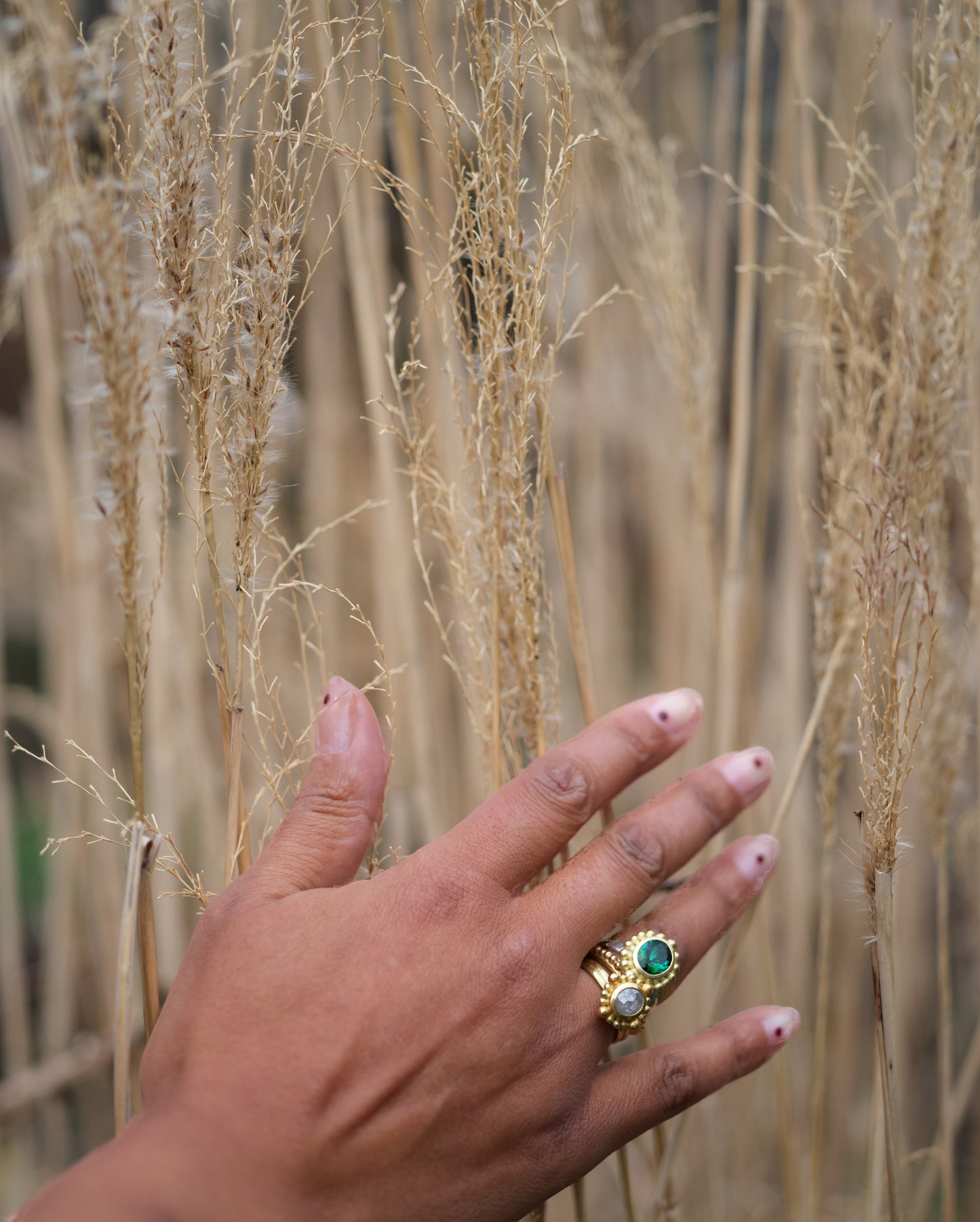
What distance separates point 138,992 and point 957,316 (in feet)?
5.13

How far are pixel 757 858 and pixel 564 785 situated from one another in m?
0.20

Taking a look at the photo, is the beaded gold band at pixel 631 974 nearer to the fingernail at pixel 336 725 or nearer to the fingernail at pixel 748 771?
the fingernail at pixel 748 771

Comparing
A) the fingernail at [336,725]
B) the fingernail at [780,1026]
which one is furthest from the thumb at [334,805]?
the fingernail at [780,1026]

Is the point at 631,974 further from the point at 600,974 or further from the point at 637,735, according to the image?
the point at 637,735

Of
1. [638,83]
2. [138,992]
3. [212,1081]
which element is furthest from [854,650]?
[138,992]

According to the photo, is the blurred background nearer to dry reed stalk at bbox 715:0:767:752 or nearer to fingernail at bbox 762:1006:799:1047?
dry reed stalk at bbox 715:0:767:752

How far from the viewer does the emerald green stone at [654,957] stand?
2.01 ft

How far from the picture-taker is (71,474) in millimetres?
1403

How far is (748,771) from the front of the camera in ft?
2.13

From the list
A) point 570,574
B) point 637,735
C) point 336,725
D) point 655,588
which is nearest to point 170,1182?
point 336,725

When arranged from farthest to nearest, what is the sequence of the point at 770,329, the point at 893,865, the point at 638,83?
the point at 638,83, the point at 770,329, the point at 893,865

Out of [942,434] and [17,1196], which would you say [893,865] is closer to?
[942,434]

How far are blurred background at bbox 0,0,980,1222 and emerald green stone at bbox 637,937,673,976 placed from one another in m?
0.20


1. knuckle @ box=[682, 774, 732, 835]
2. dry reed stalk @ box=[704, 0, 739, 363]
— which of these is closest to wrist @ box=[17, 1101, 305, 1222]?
knuckle @ box=[682, 774, 732, 835]
